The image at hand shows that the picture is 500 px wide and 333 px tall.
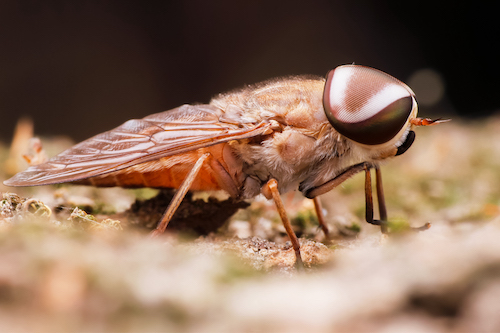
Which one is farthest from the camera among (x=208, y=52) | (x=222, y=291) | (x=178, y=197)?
(x=208, y=52)

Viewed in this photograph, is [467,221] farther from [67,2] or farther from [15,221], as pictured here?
[67,2]

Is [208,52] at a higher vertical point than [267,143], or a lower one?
higher

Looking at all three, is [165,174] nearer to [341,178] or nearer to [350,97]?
[341,178]

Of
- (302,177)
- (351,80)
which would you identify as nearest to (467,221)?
(302,177)

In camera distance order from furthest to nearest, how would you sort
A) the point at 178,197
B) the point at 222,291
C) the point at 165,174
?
the point at 165,174
the point at 178,197
the point at 222,291

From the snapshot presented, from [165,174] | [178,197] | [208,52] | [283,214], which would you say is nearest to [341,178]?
[283,214]

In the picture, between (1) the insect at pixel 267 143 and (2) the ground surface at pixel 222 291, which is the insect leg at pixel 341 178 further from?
(2) the ground surface at pixel 222 291

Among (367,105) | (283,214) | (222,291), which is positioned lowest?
(283,214)

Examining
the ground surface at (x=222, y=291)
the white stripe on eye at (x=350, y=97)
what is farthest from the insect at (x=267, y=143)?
the ground surface at (x=222, y=291)
